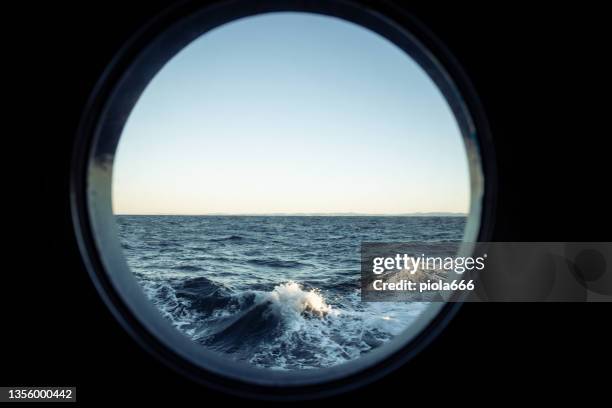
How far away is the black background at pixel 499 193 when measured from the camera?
1.64 metres

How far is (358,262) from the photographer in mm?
20609

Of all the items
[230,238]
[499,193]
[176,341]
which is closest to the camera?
[499,193]

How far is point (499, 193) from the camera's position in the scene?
1.64m

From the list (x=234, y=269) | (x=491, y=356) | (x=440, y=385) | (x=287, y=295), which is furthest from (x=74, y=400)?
(x=234, y=269)

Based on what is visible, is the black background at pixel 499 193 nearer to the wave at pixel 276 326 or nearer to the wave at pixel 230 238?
the wave at pixel 276 326

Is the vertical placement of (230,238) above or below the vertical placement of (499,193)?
above

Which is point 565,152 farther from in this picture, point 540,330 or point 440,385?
point 440,385

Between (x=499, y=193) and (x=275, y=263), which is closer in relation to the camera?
(x=499, y=193)

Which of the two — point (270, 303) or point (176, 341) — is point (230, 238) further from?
point (176, 341)

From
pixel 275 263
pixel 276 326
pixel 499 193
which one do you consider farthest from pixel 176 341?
pixel 275 263

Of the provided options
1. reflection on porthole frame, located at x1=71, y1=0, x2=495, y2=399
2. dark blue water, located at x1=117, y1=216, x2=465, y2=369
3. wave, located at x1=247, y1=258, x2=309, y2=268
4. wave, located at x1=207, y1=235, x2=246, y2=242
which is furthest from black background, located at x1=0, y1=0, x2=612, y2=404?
wave, located at x1=207, y1=235, x2=246, y2=242

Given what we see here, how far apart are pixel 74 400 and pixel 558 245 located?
217cm

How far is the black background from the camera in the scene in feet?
5.39

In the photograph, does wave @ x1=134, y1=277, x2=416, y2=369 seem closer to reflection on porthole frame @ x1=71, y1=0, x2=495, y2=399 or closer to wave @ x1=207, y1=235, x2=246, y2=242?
reflection on porthole frame @ x1=71, y1=0, x2=495, y2=399
